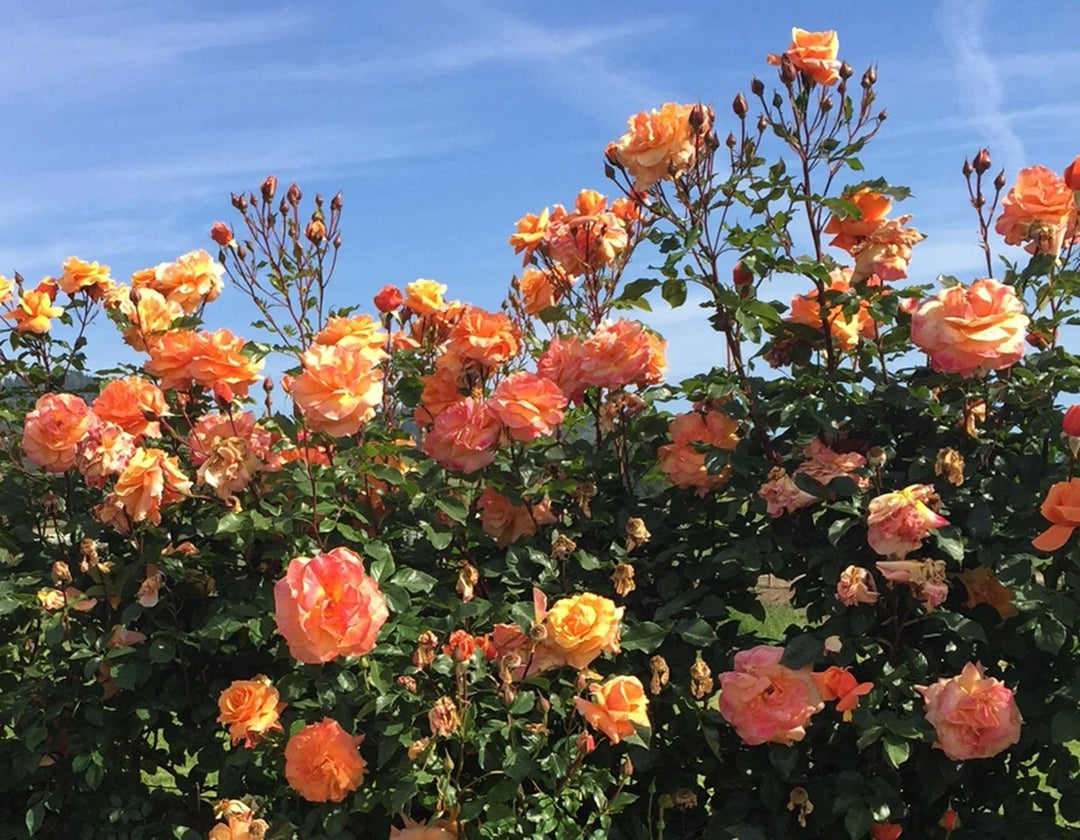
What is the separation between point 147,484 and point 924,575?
1511 millimetres

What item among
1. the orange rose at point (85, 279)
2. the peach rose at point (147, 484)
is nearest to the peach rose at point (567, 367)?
the peach rose at point (147, 484)

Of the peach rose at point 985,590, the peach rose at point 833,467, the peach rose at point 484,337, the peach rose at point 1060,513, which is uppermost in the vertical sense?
the peach rose at point 484,337

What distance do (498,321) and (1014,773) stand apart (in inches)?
54.3

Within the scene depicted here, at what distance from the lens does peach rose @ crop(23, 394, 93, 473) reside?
2.58 meters

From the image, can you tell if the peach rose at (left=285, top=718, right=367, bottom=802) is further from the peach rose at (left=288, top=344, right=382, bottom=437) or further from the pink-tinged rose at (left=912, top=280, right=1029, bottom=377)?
the pink-tinged rose at (left=912, top=280, right=1029, bottom=377)

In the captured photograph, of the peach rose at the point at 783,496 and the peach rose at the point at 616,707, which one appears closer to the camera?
the peach rose at the point at 616,707

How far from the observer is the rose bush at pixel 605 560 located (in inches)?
86.2

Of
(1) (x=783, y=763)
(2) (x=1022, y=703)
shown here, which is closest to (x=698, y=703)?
(1) (x=783, y=763)

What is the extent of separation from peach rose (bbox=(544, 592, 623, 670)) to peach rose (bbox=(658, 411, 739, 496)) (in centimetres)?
43

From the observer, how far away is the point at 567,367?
2.55 meters

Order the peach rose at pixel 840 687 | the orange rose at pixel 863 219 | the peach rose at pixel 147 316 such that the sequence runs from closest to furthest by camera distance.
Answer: the peach rose at pixel 840 687
the orange rose at pixel 863 219
the peach rose at pixel 147 316

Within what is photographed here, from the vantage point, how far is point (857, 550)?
239cm

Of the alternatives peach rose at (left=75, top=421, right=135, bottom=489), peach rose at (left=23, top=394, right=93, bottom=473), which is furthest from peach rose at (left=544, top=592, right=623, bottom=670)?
peach rose at (left=23, top=394, right=93, bottom=473)

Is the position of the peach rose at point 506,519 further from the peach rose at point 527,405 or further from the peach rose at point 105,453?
the peach rose at point 105,453
